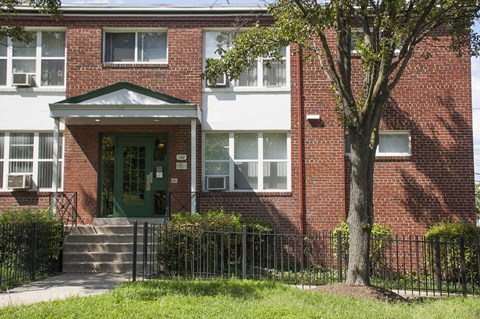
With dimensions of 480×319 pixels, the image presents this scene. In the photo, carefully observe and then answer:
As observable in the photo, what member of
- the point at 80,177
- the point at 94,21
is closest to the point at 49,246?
the point at 80,177

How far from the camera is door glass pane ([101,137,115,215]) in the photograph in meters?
14.5

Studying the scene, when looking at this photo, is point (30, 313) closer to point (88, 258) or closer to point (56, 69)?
point (88, 258)

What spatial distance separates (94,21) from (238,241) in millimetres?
7708

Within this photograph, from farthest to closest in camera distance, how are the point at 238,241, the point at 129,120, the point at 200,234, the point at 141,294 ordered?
the point at 129,120, the point at 238,241, the point at 200,234, the point at 141,294

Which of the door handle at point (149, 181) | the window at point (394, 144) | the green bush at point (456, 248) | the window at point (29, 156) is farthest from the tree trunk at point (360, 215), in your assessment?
the window at point (29, 156)

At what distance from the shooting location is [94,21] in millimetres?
14633

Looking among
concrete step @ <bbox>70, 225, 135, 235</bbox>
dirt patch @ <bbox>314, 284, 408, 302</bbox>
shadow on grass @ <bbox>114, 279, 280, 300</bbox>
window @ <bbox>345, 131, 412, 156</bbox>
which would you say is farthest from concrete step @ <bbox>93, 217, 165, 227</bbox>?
window @ <bbox>345, 131, 412, 156</bbox>

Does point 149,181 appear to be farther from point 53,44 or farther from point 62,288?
point 62,288

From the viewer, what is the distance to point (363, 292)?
8812 millimetres

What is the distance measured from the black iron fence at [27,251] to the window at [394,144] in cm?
888

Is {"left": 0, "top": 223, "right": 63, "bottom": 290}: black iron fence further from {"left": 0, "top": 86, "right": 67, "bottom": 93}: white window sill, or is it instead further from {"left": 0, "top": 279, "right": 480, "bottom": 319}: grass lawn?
{"left": 0, "top": 86, "right": 67, "bottom": 93}: white window sill

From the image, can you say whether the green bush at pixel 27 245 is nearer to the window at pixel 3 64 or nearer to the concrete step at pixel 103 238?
the concrete step at pixel 103 238

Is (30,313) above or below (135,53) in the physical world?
below

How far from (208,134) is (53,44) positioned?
526 centimetres
